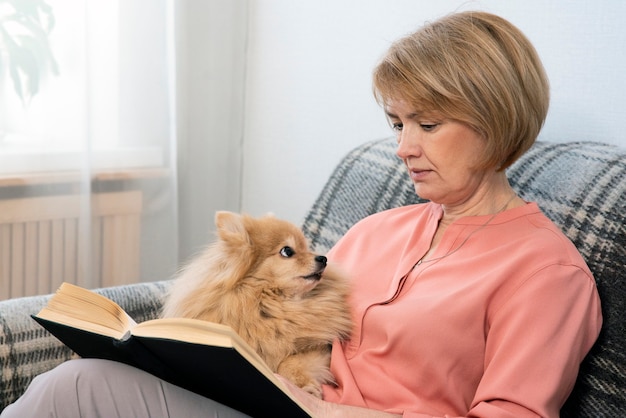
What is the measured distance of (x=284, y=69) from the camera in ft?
9.04

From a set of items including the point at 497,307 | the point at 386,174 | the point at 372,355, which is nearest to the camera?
the point at 497,307

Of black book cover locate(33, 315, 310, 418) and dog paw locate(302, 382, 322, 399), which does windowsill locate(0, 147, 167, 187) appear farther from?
dog paw locate(302, 382, 322, 399)

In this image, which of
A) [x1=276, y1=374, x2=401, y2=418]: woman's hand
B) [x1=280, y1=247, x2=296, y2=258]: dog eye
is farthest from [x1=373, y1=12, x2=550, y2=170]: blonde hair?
[x1=276, y1=374, x2=401, y2=418]: woman's hand

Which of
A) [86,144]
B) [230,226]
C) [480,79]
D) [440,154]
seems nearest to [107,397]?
[230,226]

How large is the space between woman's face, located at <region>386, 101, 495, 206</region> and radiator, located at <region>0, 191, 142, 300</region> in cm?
152

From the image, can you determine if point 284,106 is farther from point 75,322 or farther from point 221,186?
point 75,322

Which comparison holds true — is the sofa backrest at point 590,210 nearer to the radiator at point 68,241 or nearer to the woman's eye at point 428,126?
the woman's eye at point 428,126

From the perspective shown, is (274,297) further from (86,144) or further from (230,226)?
(86,144)

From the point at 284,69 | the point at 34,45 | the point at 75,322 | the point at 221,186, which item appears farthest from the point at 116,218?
the point at 75,322

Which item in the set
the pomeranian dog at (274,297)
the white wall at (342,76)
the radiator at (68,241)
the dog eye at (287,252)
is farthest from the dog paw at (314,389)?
the radiator at (68,241)

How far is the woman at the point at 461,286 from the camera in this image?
3.91ft

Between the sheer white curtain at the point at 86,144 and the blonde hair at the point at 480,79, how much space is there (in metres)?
1.51

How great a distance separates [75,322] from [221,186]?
176 centimetres

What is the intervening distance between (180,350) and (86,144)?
1.62 meters
